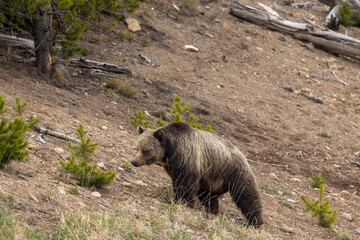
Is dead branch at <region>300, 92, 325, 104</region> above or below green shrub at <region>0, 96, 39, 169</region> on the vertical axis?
below

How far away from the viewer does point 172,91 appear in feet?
41.8

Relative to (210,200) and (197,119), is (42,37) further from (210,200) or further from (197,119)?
(210,200)

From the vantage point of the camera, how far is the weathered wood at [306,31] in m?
18.0

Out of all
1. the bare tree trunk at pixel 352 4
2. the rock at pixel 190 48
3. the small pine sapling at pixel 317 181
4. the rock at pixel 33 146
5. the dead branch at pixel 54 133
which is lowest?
the small pine sapling at pixel 317 181

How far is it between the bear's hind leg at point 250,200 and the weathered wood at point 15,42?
6.74 m

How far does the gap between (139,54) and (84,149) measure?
8.03 m

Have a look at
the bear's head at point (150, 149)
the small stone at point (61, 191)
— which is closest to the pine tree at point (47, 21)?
the bear's head at point (150, 149)

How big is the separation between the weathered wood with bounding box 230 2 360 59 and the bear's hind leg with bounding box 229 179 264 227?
12.8 meters

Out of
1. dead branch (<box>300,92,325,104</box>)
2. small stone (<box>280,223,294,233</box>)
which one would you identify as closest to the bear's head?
small stone (<box>280,223,294,233</box>)

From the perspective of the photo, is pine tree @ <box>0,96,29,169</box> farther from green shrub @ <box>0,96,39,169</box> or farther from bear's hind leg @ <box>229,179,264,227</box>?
bear's hind leg @ <box>229,179,264,227</box>

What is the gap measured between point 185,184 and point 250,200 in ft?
3.17

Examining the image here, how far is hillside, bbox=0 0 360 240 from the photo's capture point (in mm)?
5184

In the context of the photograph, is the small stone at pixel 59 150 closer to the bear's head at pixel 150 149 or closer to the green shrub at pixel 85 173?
the green shrub at pixel 85 173

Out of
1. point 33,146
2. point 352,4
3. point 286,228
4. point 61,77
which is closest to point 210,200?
point 286,228
